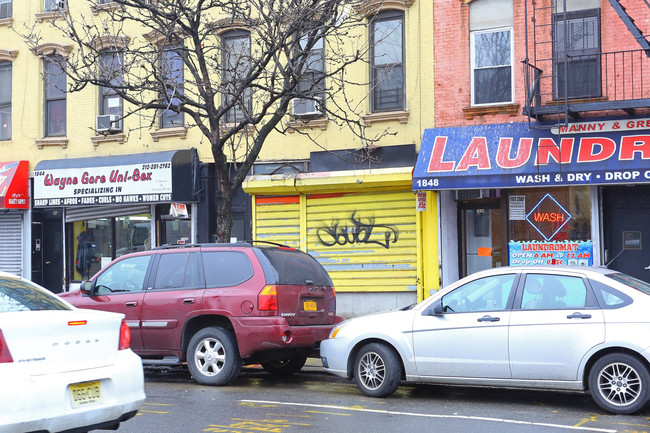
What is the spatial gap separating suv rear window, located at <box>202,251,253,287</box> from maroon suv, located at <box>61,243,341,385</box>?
0.01 meters

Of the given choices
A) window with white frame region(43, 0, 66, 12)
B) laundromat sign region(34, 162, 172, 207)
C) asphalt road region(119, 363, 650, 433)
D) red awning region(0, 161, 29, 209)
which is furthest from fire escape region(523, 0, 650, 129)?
red awning region(0, 161, 29, 209)

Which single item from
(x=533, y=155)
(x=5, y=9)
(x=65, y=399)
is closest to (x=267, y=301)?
(x=65, y=399)

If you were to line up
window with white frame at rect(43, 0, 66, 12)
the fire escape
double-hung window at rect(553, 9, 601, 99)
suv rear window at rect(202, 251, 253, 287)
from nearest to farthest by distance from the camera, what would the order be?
suv rear window at rect(202, 251, 253, 287), the fire escape, double-hung window at rect(553, 9, 601, 99), window with white frame at rect(43, 0, 66, 12)

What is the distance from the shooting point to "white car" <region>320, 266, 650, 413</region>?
8.04 meters

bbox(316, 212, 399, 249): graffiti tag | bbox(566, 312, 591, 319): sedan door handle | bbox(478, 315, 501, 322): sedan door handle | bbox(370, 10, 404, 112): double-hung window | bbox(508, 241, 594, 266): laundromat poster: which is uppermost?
bbox(370, 10, 404, 112): double-hung window

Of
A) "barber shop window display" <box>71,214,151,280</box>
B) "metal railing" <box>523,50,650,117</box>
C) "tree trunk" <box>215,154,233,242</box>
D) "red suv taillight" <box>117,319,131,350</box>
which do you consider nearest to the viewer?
"red suv taillight" <box>117,319,131,350</box>

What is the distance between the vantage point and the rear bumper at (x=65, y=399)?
545 cm

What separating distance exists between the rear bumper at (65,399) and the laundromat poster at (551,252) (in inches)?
401

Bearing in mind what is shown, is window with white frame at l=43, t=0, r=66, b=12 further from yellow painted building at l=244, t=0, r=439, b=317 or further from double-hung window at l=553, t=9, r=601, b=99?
double-hung window at l=553, t=9, r=601, b=99

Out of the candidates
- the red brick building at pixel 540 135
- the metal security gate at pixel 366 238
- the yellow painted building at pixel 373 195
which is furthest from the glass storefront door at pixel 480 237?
the metal security gate at pixel 366 238

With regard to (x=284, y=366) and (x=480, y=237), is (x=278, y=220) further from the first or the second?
(x=284, y=366)

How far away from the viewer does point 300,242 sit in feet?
57.2

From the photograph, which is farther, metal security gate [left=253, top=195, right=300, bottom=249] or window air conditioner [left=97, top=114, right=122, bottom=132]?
window air conditioner [left=97, top=114, right=122, bottom=132]

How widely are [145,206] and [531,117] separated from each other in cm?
947
